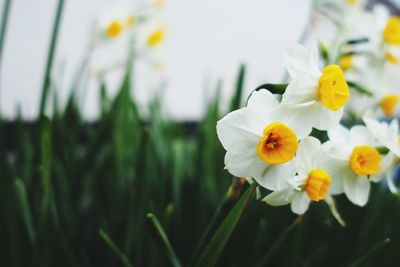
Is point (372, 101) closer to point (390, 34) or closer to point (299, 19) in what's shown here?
point (390, 34)

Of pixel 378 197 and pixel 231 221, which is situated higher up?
pixel 231 221

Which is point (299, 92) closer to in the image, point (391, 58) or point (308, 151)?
point (308, 151)

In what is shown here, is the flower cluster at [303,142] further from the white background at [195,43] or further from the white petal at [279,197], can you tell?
the white background at [195,43]

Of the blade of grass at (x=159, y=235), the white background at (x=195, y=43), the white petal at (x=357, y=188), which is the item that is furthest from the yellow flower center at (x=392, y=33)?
the white background at (x=195, y=43)

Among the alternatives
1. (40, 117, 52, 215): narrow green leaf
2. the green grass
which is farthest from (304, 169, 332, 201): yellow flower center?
(40, 117, 52, 215): narrow green leaf

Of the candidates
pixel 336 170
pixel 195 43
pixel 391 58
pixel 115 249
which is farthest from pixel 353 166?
pixel 195 43

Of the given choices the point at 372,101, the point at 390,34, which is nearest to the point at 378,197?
the point at 372,101
